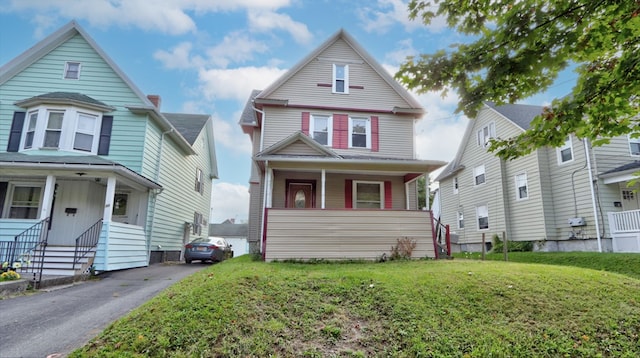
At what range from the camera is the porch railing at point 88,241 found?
9.99 meters

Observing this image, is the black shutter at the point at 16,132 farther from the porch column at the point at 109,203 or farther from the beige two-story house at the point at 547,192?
the beige two-story house at the point at 547,192

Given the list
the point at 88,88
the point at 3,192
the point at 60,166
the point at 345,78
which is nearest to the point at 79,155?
the point at 60,166

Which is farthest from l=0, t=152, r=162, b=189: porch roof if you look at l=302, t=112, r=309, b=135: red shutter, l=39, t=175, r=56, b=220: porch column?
l=302, t=112, r=309, b=135: red shutter

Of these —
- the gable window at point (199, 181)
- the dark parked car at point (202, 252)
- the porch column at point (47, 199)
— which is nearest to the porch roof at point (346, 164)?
the dark parked car at point (202, 252)

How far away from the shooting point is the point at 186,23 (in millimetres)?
13219

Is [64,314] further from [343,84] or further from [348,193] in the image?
[343,84]

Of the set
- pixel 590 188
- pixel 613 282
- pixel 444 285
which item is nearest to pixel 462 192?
pixel 590 188

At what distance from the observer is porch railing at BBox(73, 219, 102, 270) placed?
9992 millimetres

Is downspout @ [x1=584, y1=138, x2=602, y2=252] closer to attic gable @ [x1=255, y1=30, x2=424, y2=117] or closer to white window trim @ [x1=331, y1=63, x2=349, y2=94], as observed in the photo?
attic gable @ [x1=255, y1=30, x2=424, y2=117]

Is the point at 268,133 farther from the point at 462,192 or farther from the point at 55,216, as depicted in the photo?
the point at 462,192

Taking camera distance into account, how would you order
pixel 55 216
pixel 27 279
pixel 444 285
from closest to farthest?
pixel 444 285 → pixel 27 279 → pixel 55 216

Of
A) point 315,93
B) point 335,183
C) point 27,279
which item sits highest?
point 315,93

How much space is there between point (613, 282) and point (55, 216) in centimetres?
1614

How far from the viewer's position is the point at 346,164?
1149 centimetres
